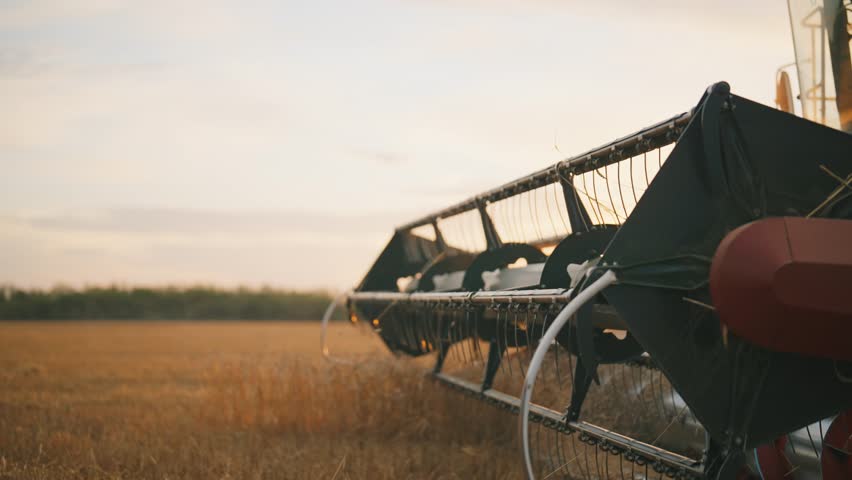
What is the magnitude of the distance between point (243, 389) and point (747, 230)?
182 inches

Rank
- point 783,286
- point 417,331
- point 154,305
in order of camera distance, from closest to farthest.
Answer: point 783,286
point 417,331
point 154,305

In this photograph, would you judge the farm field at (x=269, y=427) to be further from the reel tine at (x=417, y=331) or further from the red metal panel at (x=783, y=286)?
the red metal panel at (x=783, y=286)

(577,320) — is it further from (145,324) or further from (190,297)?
(190,297)

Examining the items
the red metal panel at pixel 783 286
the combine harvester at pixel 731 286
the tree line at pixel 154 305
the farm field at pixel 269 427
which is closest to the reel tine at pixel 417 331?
the farm field at pixel 269 427

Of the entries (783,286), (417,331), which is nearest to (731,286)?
(783,286)

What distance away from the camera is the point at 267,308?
2870 cm

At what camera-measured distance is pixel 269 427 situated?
6.24m

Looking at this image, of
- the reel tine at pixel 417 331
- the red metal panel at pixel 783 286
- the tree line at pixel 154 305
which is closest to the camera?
the red metal panel at pixel 783 286

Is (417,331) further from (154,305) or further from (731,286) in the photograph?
(154,305)

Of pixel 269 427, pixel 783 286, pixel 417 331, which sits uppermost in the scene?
pixel 783 286

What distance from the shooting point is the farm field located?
15.6 ft

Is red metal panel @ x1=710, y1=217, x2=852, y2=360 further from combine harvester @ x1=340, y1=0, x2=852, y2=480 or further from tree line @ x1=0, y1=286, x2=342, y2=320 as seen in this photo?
tree line @ x1=0, y1=286, x2=342, y2=320

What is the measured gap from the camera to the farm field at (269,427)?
475cm

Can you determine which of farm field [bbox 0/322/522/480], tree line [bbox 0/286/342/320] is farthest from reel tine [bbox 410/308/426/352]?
tree line [bbox 0/286/342/320]
